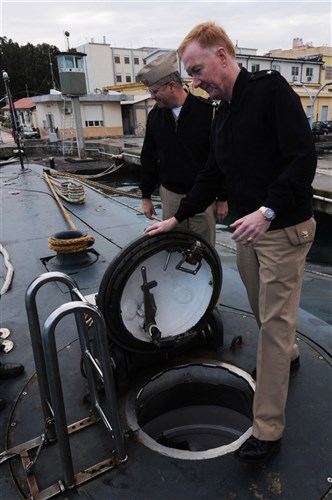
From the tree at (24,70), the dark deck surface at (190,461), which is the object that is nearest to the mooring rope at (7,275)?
the dark deck surface at (190,461)

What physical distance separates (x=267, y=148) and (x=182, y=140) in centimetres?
122

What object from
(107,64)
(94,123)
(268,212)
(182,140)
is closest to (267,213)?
(268,212)

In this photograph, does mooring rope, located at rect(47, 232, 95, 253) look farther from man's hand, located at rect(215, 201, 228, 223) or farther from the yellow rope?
man's hand, located at rect(215, 201, 228, 223)

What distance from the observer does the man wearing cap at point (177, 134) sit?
9.04 feet

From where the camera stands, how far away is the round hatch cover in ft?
7.54

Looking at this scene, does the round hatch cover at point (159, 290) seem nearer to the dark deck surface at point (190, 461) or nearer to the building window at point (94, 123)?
the dark deck surface at point (190, 461)

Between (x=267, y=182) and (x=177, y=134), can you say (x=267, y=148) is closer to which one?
(x=267, y=182)

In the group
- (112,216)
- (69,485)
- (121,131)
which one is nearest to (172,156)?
(69,485)

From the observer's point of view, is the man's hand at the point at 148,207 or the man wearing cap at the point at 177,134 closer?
the man wearing cap at the point at 177,134

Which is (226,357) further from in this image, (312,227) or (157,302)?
(312,227)

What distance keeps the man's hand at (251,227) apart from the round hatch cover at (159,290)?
712 millimetres

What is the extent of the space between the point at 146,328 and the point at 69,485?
36.4 inches

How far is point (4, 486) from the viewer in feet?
6.26

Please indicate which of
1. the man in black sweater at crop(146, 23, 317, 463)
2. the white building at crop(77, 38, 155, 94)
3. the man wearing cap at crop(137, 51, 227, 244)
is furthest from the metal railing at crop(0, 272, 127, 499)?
the white building at crop(77, 38, 155, 94)
